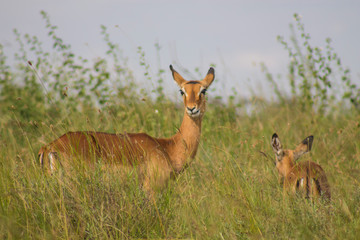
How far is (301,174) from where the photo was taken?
5070mm

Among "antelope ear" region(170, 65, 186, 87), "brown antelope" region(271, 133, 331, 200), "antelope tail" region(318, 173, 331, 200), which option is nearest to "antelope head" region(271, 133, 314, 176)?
"brown antelope" region(271, 133, 331, 200)

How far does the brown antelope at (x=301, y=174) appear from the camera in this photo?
195 inches

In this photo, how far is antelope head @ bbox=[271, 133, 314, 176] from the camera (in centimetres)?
569

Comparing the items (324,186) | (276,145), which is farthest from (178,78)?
→ (324,186)

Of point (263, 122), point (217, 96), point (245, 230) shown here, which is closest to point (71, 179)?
point (245, 230)

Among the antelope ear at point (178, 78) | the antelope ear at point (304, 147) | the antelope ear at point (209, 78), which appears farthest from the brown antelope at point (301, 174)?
the antelope ear at point (178, 78)

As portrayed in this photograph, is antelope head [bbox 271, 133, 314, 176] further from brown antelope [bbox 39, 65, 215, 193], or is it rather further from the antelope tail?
brown antelope [bbox 39, 65, 215, 193]

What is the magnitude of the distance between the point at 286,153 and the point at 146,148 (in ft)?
6.18

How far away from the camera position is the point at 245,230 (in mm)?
3818

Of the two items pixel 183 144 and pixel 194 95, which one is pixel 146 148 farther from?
pixel 194 95

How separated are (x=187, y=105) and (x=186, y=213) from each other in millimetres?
2284

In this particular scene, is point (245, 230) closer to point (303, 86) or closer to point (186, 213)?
point (186, 213)

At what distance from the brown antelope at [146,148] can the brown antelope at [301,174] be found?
1187mm

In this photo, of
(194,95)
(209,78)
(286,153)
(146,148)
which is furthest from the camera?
(209,78)
